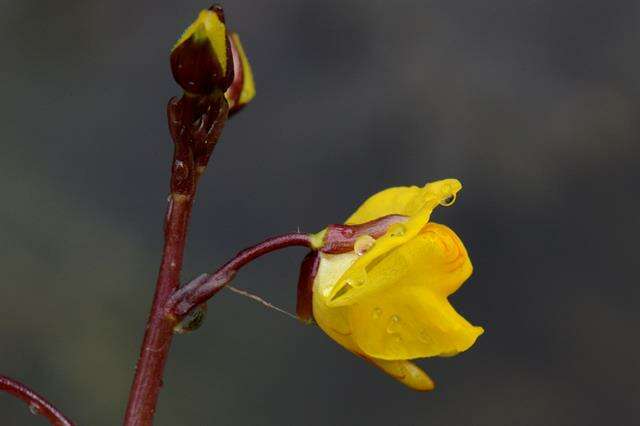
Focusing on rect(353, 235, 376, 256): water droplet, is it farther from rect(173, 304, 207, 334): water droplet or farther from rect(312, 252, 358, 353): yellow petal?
rect(173, 304, 207, 334): water droplet

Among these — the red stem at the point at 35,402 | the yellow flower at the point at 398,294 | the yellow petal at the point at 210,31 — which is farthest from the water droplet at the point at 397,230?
the red stem at the point at 35,402

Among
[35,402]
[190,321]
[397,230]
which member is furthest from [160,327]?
[397,230]

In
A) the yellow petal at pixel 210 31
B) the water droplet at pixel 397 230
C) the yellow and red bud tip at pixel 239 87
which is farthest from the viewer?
the yellow and red bud tip at pixel 239 87

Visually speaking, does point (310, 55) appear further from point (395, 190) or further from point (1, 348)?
point (395, 190)

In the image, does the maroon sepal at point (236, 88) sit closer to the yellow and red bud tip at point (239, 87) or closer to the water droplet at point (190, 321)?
the yellow and red bud tip at point (239, 87)

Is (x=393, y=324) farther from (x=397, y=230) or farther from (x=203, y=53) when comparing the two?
(x=203, y=53)

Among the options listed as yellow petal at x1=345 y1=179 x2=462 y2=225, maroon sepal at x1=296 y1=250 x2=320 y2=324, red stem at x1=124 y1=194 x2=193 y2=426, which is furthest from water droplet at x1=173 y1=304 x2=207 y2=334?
yellow petal at x1=345 y1=179 x2=462 y2=225

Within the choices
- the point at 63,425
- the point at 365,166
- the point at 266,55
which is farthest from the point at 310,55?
the point at 63,425
